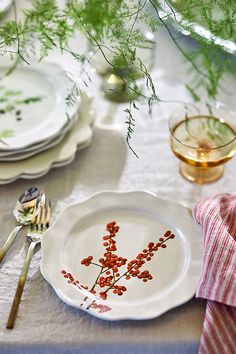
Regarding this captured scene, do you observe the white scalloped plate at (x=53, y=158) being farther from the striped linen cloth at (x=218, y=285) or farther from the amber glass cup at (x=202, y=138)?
the striped linen cloth at (x=218, y=285)

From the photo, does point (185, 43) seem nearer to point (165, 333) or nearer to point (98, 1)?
point (98, 1)

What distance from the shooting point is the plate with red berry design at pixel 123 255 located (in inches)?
28.6

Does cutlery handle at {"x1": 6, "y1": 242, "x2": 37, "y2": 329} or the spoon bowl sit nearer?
cutlery handle at {"x1": 6, "y1": 242, "x2": 37, "y2": 329}

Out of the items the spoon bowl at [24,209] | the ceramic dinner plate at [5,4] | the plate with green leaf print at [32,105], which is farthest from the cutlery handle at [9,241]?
the ceramic dinner plate at [5,4]

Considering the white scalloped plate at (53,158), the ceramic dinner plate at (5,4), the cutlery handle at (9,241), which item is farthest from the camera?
the ceramic dinner plate at (5,4)

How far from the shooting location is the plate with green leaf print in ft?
3.06

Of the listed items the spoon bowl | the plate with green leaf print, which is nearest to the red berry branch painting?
the spoon bowl

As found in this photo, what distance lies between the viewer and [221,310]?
71 cm

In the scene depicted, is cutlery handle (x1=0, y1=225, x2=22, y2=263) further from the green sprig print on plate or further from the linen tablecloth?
the green sprig print on plate

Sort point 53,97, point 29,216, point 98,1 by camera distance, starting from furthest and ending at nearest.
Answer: point 53,97, point 29,216, point 98,1

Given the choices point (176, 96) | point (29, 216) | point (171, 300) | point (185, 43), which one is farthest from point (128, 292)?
point (185, 43)

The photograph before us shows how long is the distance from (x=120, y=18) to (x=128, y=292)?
34cm

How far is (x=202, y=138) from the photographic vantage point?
93 cm

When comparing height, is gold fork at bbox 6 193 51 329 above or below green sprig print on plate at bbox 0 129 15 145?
below
